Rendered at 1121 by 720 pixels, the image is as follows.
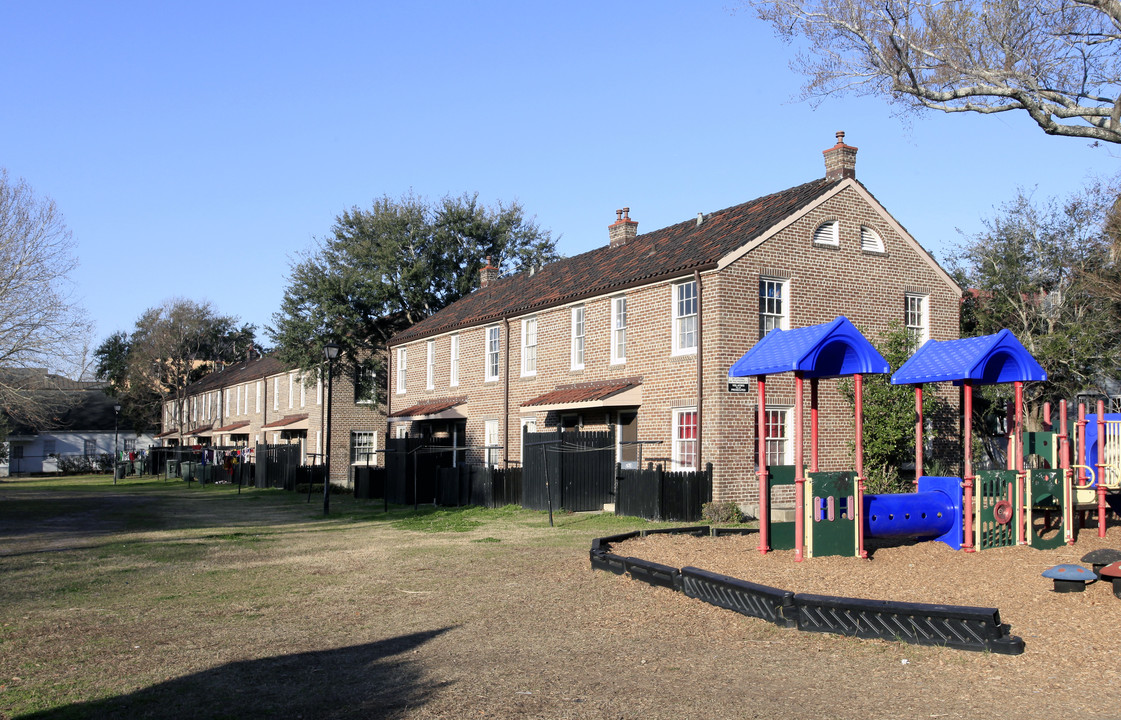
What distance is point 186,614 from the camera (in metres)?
9.97

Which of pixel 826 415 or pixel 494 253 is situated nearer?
pixel 826 415

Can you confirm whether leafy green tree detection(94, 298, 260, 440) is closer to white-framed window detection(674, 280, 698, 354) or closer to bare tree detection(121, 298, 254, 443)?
bare tree detection(121, 298, 254, 443)

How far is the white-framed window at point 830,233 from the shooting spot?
21859 mm

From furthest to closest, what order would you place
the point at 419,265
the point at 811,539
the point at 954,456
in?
the point at 419,265 < the point at 954,456 < the point at 811,539

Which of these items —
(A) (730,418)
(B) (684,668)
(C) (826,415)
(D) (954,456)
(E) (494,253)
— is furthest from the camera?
(E) (494,253)

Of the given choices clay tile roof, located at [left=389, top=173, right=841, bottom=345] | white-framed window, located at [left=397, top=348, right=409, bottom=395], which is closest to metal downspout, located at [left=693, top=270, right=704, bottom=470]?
clay tile roof, located at [left=389, top=173, right=841, bottom=345]

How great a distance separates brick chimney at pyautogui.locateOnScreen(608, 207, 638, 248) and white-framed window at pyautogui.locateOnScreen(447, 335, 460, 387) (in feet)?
22.0

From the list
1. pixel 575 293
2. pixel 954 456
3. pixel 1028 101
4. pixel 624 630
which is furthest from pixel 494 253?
pixel 624 630

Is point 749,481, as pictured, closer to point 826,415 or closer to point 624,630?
point 826,415

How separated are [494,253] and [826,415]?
106ft

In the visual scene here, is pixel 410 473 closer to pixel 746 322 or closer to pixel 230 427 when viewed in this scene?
pixel 746 322

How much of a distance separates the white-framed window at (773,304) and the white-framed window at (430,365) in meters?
16.0

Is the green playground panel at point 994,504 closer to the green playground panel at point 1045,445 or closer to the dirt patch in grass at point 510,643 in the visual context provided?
the dirt patch in grass at point 510,643

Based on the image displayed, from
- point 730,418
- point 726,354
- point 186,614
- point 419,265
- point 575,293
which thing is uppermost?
point 419,265
